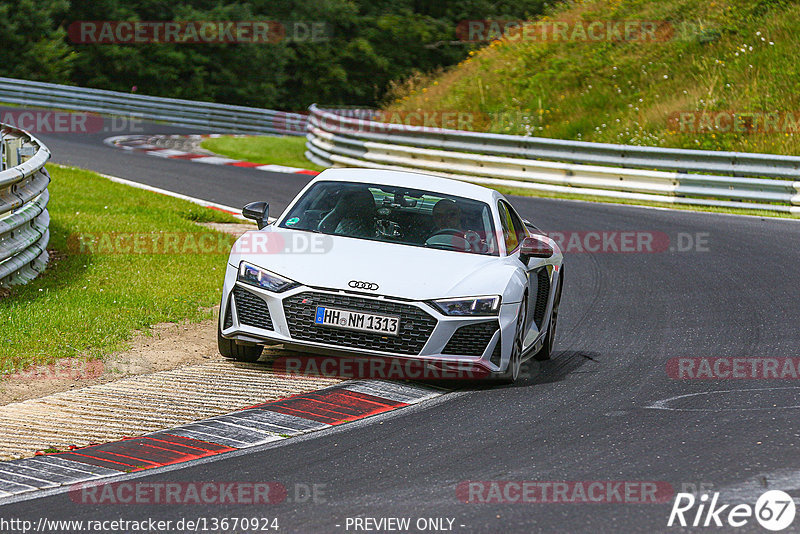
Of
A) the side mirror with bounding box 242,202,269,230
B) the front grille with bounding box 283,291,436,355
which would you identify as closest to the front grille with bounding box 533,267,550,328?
the front grille with bounding box 283,291,436,355

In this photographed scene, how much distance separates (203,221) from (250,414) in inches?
356

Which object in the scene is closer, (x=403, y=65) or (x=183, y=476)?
(x=183, y=476)

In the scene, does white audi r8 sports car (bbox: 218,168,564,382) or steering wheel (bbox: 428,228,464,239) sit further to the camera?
steering wheel (bbox: 428,228,464,239)

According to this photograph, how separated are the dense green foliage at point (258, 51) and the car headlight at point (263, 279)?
35.1 metres

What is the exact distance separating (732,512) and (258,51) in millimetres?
43892

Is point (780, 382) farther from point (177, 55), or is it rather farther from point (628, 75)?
point (177, 55)

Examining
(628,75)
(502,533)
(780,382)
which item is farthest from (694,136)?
(502,533)

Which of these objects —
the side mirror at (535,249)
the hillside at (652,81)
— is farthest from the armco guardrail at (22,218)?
the hillside at (652,81)

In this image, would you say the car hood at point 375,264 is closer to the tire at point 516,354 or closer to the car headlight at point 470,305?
the car headlight at point 470,305

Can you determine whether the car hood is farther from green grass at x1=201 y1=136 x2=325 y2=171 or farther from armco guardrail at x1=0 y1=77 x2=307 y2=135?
armco guardrail at x1=0 y1=77 x2=307 y2=135

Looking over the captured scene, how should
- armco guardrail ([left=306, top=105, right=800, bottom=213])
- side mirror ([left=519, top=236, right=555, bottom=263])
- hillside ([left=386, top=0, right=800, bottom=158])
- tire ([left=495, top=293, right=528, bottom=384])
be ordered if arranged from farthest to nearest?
1. hillside ([left=386, top=0, right=800, bottom=158])
2. armco guardrail ([left=306, top=105, right=800, bottom=213])
3. side mirror ([left=519, top=236, right=555, bottom=263])
4. tire ([left=495, top=293, right=528, bottom=384])

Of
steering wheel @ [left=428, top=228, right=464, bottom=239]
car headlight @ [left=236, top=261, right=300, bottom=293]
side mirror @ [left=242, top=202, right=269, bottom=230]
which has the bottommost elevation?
car headlight @ [left=236, top=261, right=300, bottom=293]

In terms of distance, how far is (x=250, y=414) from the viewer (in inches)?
267

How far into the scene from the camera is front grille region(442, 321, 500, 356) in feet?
24.4
